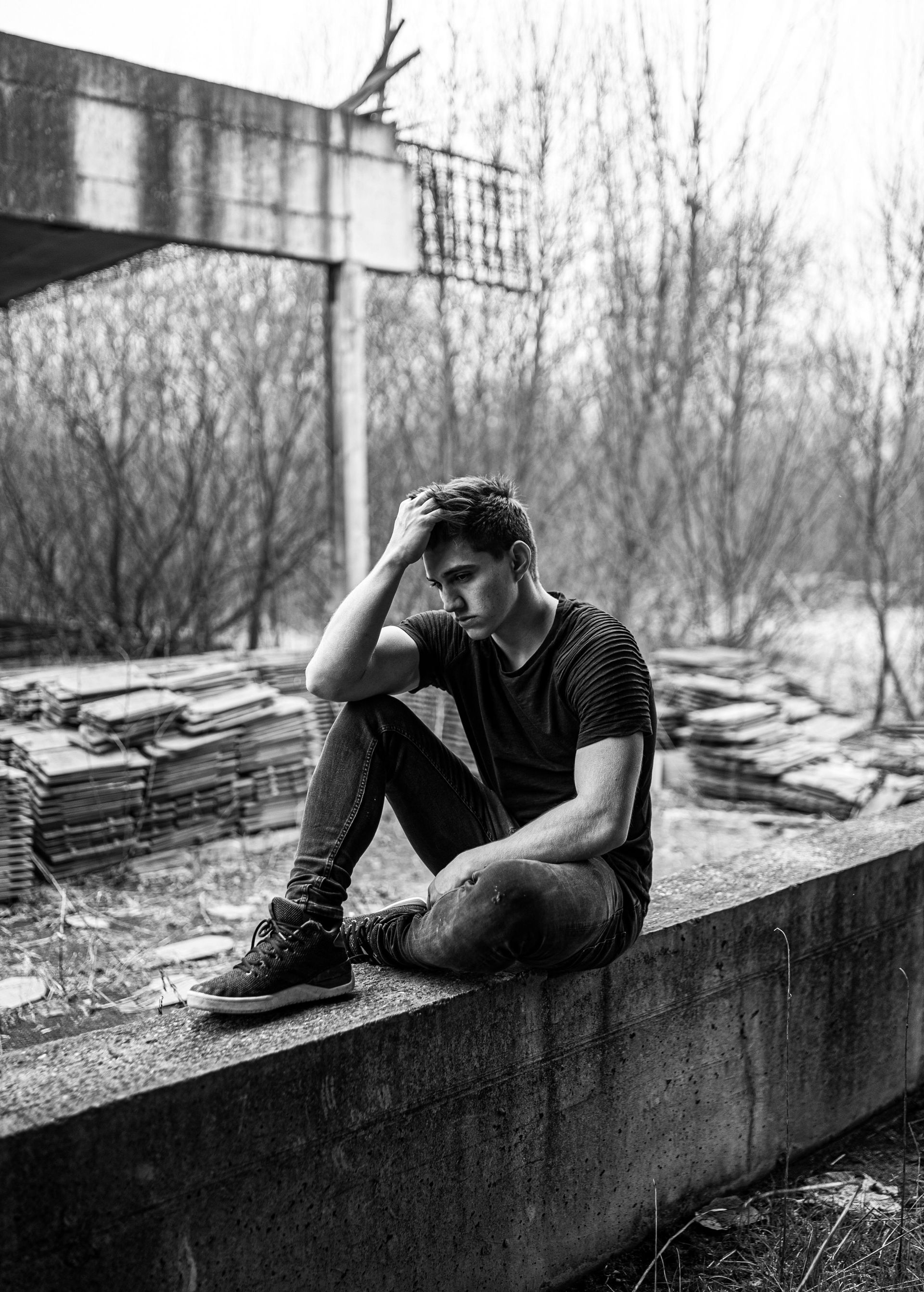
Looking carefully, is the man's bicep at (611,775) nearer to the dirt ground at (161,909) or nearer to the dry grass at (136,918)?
the dirt ground at (161,909)

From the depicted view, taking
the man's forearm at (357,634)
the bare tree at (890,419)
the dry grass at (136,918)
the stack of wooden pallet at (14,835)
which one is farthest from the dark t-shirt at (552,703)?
the bare tree at (890,419)

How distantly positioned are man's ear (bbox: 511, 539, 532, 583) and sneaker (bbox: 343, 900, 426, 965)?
0.90 metres

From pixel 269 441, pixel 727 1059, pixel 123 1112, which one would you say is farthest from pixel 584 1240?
pixel 269 441

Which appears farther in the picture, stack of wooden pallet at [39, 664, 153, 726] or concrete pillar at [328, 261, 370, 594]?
concrete pillar at [328, 261, 370, 594]

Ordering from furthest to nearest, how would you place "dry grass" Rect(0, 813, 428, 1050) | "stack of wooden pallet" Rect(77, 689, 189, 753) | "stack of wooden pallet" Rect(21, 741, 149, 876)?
"stack of wooden pallet" Rect(77, 689, 189, 753), "stack of wooden pallet" Rect(21, 741, 149, 876), "dry grass" Rect(0, 813, 428, 1050)

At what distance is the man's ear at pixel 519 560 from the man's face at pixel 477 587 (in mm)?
12

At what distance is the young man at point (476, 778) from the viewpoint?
258cm

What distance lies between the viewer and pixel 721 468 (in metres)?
11.5

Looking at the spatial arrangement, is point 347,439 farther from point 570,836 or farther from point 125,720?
point 570,836

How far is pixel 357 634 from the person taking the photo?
9.49 feet

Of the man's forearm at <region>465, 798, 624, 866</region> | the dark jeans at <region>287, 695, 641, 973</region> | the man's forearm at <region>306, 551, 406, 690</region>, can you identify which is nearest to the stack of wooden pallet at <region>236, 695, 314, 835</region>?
the dark jeans at <region>287, 695, 641, 973</region>

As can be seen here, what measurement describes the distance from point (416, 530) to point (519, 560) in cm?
29

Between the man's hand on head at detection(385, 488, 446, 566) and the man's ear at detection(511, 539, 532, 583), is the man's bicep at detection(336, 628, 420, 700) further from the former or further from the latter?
the man's ear at detection(511, 539, 532, 583)

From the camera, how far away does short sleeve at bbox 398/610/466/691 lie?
3104 mm
